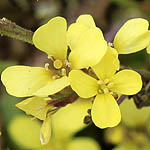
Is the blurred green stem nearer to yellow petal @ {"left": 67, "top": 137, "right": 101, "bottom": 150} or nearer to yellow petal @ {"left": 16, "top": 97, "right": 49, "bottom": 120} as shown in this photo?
yellow petal @ {"left": 16, "top": 97, "right": 49, "bottom": 120}

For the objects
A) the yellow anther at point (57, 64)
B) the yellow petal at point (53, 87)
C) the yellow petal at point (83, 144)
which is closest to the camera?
the yellow petal at point (53, 87)

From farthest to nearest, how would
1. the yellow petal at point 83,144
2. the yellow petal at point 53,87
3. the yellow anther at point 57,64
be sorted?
the yellow petal at point 83,144 → the yellow anther at point 57,64 → the yellow petal at point 53,87

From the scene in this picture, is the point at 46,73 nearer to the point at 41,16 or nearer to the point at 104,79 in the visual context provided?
the point at 104,79

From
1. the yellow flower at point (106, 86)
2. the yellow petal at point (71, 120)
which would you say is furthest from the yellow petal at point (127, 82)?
the yellow petal at point (71, 120)

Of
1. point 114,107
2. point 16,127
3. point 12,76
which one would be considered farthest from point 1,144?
point 114,107

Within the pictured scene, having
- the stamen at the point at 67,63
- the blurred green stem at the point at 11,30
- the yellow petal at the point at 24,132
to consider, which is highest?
the blurred green stem at the point at 11,30

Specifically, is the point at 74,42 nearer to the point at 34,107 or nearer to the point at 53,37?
the point at 53,37

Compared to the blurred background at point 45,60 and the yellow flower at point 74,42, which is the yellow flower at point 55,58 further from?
the blurred background at point 45,60

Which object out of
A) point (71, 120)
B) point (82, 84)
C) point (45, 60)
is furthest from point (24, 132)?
point (82, 84)
